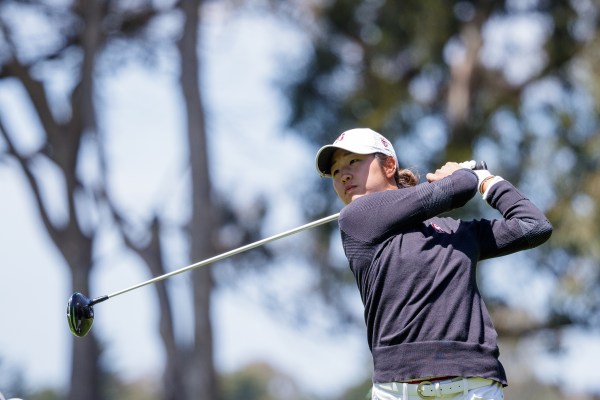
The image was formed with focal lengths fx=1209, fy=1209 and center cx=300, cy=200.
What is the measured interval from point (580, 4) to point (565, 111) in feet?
5.36

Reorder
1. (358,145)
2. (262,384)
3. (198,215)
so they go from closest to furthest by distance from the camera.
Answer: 1. (358,145)
2. (198,215)
3. (262,384)

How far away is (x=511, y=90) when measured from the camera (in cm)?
1920

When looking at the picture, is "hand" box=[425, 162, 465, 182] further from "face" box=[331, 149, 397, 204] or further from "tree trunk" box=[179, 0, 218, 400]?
"tree trunk" box=[179, 0, 218, 400]

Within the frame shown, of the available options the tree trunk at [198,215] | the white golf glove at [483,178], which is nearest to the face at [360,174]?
the white golf glove at [483,178]

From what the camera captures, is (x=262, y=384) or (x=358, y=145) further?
(x=262, y=384)

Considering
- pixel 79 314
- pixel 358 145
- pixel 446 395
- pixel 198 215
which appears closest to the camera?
pixel 446 395

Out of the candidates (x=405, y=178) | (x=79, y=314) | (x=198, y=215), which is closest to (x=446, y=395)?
(x=405, y=178)

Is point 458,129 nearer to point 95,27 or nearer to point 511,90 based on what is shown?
point 511,90

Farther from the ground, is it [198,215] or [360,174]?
[198,215]

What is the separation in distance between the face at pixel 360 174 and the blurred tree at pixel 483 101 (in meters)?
13.1

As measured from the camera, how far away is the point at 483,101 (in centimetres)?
1927

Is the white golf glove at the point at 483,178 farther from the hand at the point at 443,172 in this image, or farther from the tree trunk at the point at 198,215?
the tree trunk at the point at 198,215

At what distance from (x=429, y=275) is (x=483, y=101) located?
51.1 feet

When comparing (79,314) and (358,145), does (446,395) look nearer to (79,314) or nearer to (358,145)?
(358,145)
